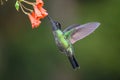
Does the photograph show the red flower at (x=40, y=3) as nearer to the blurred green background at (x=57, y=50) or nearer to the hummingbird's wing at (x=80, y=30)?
the hummingbird's wing at (x=80, y=30)

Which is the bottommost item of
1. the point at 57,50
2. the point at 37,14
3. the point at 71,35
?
the point at 71,35

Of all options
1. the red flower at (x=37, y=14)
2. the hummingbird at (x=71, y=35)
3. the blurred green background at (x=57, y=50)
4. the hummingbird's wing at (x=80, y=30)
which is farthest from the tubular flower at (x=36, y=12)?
the blurred green background at (x=57, y=50)

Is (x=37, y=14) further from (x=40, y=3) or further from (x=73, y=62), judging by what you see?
(x=73, y=62)

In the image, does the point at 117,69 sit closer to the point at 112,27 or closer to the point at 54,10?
the point at 112,27

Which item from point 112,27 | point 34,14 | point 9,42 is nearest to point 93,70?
point 112,27

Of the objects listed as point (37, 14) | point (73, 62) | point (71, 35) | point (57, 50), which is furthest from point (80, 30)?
point (57, 50)

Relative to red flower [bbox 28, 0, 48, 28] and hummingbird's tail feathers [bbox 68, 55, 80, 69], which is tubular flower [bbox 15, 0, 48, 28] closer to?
red flower [bbox 28, 0, 48, 28]
